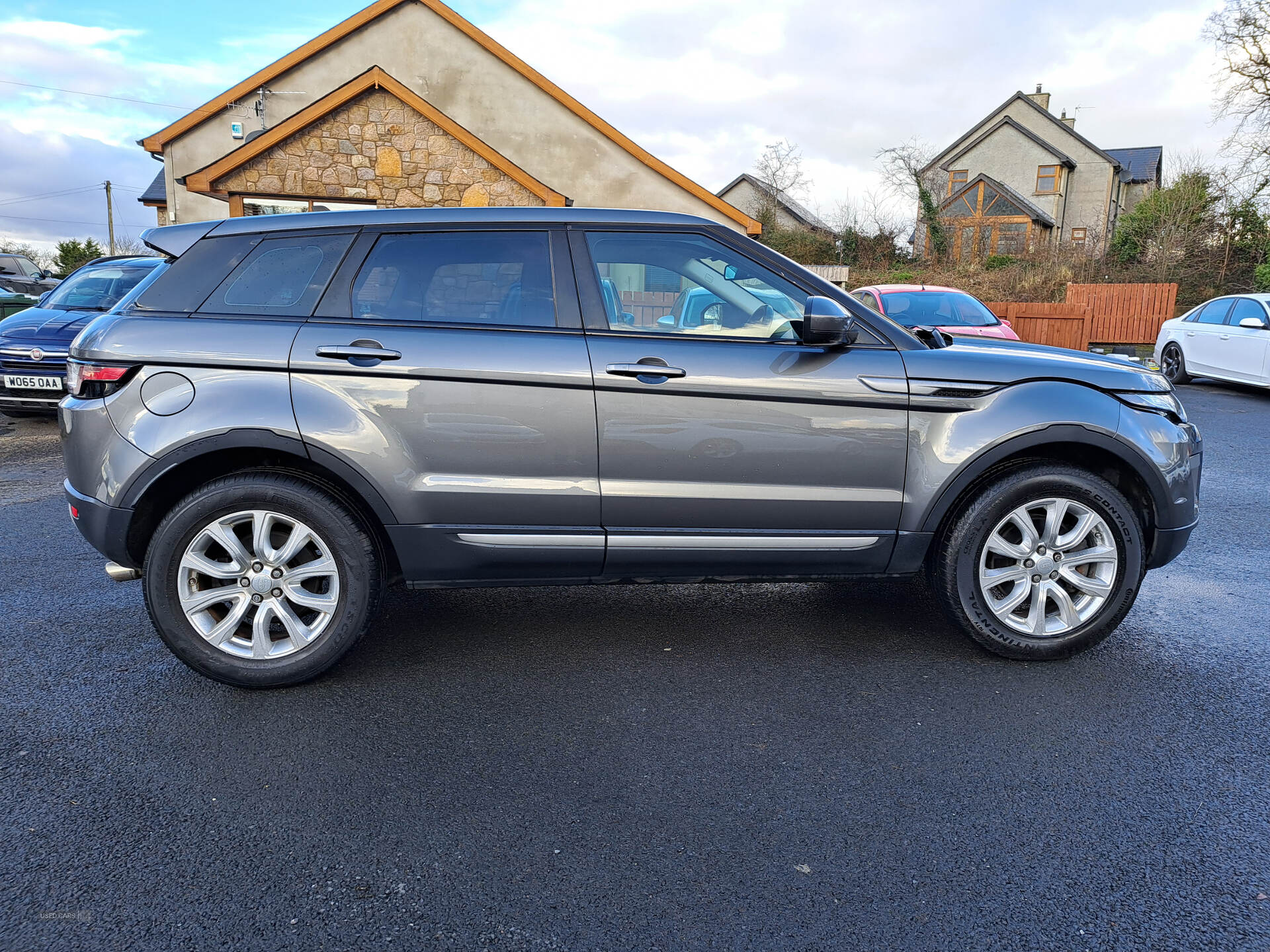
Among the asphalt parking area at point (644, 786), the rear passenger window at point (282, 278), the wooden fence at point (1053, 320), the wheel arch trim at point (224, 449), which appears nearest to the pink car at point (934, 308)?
the asphalt parking area at point (644, 786)

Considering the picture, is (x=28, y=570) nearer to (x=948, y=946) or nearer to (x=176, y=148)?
(x=948, y=946)

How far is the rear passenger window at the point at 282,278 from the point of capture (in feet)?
11.5

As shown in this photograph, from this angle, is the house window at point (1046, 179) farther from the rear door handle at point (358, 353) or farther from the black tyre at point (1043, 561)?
the rear door handle at point (358, 353)

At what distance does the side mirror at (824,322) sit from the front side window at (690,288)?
0.13 m

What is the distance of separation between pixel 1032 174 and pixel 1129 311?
29.2m

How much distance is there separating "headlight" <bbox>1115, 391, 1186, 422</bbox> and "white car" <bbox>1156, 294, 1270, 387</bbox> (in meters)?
11.2

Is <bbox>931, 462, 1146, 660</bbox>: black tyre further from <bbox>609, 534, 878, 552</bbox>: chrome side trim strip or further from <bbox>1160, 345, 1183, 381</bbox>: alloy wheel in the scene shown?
<bbox>1160, 345, 1183, 381</bbox>: alloy wheel

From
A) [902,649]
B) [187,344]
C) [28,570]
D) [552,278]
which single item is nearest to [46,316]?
[28,570]

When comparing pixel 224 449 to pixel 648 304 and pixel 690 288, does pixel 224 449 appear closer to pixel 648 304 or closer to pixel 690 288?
pixel 648 304

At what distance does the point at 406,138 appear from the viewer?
16203 millimetres

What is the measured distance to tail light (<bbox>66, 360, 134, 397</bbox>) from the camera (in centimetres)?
338

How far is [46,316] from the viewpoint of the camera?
9.40m

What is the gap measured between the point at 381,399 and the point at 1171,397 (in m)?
3.33

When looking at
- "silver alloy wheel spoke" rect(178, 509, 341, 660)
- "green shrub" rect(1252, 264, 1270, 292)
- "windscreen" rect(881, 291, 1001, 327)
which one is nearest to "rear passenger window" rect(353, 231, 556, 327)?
"silver alloy wheel spoke" rect(178, 509, 341, 660)
